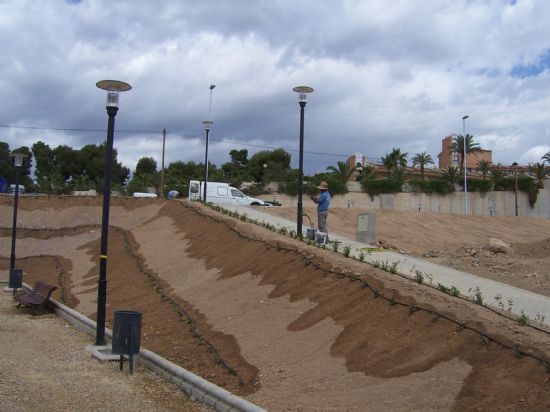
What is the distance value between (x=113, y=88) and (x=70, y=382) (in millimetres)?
4900

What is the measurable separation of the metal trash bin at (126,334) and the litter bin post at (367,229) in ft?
41.8

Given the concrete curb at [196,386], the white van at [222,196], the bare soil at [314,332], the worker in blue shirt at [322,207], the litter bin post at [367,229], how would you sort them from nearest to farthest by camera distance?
the bare soil at [314,332] < the concrete curb at [196,386] < the worker in blue shirt at [322,207] < the litter bin post at [367,229] < the white van at [222,196]

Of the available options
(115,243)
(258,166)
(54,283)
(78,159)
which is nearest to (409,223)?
(115,243)

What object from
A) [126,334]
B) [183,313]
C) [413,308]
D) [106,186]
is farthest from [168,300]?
[413,308]

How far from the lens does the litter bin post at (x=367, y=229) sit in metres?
19.6

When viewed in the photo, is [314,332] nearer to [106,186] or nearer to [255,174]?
[106,186]

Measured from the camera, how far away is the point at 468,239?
94.2ft

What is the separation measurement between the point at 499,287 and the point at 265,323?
4.86 meters

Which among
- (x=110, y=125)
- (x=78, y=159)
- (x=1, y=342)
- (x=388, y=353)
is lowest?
(x=1, y=342)

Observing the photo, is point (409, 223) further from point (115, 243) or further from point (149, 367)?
point (149, 367)

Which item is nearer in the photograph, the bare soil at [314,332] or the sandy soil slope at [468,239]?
the bare soil at [314,332]

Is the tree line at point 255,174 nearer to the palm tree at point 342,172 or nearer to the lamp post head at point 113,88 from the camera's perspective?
the palm tree at point 342,172

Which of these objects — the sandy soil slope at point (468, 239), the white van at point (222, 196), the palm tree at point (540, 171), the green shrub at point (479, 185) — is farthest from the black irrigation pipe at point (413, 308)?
the palm tree at point (540, 171)

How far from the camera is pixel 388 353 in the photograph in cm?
666
